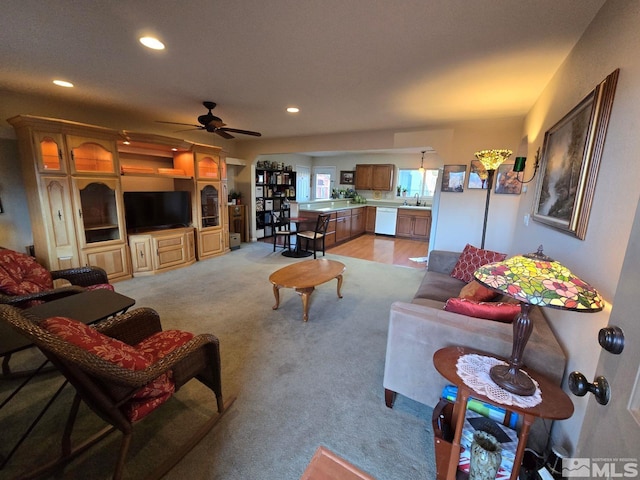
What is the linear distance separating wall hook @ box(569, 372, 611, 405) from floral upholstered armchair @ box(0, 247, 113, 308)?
9.92 ft

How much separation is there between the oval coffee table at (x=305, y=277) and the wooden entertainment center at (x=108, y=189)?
2.36 metres

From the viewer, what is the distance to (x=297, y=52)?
199 cm

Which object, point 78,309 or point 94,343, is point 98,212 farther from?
point 94,343

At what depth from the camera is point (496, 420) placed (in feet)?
4.27

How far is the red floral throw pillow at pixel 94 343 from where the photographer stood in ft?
3.62

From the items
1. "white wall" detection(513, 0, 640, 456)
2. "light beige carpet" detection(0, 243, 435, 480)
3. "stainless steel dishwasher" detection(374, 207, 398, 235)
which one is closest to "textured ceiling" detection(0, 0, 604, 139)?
"white wall" detection(513, 0, 640, 456)

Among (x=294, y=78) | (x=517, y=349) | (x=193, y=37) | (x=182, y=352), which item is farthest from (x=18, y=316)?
(x=294, y=78)

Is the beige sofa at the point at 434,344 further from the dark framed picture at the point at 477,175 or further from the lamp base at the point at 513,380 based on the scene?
the dark framed picture at the point at 477,175

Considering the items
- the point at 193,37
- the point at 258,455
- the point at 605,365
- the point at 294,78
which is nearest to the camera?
the point at 605,365

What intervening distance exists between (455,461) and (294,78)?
291 centimetres

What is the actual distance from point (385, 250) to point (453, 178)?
236 centimetres

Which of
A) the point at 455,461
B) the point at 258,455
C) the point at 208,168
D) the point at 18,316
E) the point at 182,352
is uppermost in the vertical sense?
the point at 208,168

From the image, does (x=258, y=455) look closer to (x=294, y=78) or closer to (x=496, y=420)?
(x=496, y=420)

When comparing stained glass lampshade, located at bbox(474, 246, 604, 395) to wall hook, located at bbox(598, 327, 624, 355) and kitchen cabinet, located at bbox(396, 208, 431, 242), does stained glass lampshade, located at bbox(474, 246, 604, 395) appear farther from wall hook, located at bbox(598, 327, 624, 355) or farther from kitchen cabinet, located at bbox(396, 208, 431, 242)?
kitchen cabinet, located at bbox(396, 208, 431, 242)
